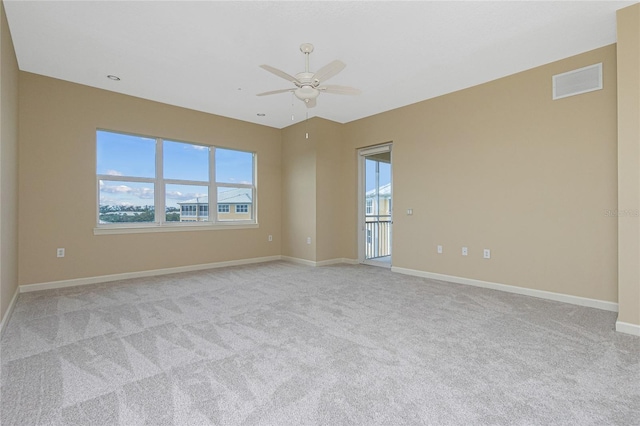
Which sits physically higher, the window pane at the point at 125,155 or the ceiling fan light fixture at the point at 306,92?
the ceiling fan light fixture at the point at 306,92

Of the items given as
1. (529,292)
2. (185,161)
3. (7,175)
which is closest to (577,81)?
(529,292)

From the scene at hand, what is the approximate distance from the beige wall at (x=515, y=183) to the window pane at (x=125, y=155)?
403cm

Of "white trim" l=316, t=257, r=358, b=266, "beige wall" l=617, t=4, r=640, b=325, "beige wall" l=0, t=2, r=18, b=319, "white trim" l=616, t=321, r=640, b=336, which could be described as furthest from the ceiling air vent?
"beige wall" l=0, t=2, r=18, b=319

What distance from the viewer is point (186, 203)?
531 centimetres

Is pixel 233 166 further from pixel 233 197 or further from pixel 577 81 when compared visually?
pixel 577 81

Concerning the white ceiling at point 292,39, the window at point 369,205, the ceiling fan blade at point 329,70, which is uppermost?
the white ceiling at point 292,39

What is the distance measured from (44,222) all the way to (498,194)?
591 centimetres

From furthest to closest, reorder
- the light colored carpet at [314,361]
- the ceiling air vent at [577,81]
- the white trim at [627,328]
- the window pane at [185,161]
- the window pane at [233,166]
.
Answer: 1. the window pane at [233,166]
2. the window pane at [185,161]
3. the ceiling air vent at [577,81]
4. the white trim at [627,328]
5. the light colored carpet at [314,361]

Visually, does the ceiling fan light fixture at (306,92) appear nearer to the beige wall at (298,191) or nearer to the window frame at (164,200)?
the beige wall at (298,191)

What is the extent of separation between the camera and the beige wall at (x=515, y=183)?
3191 mm

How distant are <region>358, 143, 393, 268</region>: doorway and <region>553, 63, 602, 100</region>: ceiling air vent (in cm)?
259

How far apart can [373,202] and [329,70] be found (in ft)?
12.0

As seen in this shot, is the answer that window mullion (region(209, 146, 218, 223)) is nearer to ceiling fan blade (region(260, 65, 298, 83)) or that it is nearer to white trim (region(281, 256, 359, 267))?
white trim (region(281, 256, 359, 267))

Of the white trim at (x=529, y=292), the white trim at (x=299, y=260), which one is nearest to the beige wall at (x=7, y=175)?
the white trim at (x=299, y=260)
